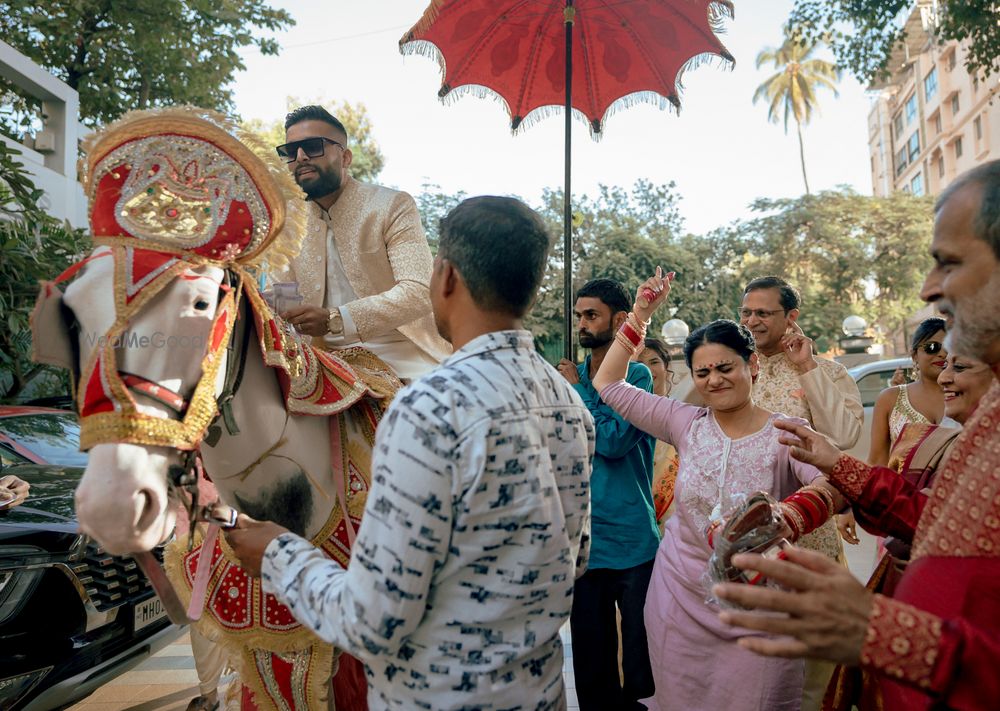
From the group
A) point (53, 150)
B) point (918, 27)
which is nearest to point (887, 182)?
point (918, 27)

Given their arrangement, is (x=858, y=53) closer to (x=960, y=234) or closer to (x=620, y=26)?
(x=620, y=26)

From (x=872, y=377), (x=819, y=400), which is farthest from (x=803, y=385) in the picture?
(x=872, y=377)

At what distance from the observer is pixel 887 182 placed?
4872cm

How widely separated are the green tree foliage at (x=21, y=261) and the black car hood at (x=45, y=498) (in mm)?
3700

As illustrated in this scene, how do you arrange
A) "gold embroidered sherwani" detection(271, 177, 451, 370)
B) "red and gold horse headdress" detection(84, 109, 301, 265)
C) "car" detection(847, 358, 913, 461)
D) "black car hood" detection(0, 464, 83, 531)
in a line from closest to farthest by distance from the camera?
"red and gold horse headdress" detection(84, 109, 301, 265) < "gold embroidered sherwani" detection(271, 177, 451, 370) < "black car hood" detection(0, 464, 83, 531) < "car" detection(847, 358, 913, 461)

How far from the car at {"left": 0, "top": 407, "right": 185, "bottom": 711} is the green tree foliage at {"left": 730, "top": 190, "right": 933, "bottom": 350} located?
2466 centimetres

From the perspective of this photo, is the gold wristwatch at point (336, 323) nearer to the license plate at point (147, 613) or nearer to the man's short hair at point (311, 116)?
the man's short hair at point (311, 116)

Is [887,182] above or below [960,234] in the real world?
above

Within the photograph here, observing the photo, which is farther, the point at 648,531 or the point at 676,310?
the point at 676,310

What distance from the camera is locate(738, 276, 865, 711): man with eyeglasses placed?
3.61 m

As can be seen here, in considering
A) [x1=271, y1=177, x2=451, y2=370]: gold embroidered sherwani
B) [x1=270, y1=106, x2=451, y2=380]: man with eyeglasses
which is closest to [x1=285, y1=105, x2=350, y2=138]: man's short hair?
[x1=270, y1=106, x2=451, y2=380]: man with eyeglasses

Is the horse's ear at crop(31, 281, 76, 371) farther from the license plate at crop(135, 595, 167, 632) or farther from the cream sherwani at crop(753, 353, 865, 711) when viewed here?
the cream sherwani at crop(753, 353, 865, 711)

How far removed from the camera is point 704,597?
2.99m

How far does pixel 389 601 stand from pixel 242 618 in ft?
3.44
